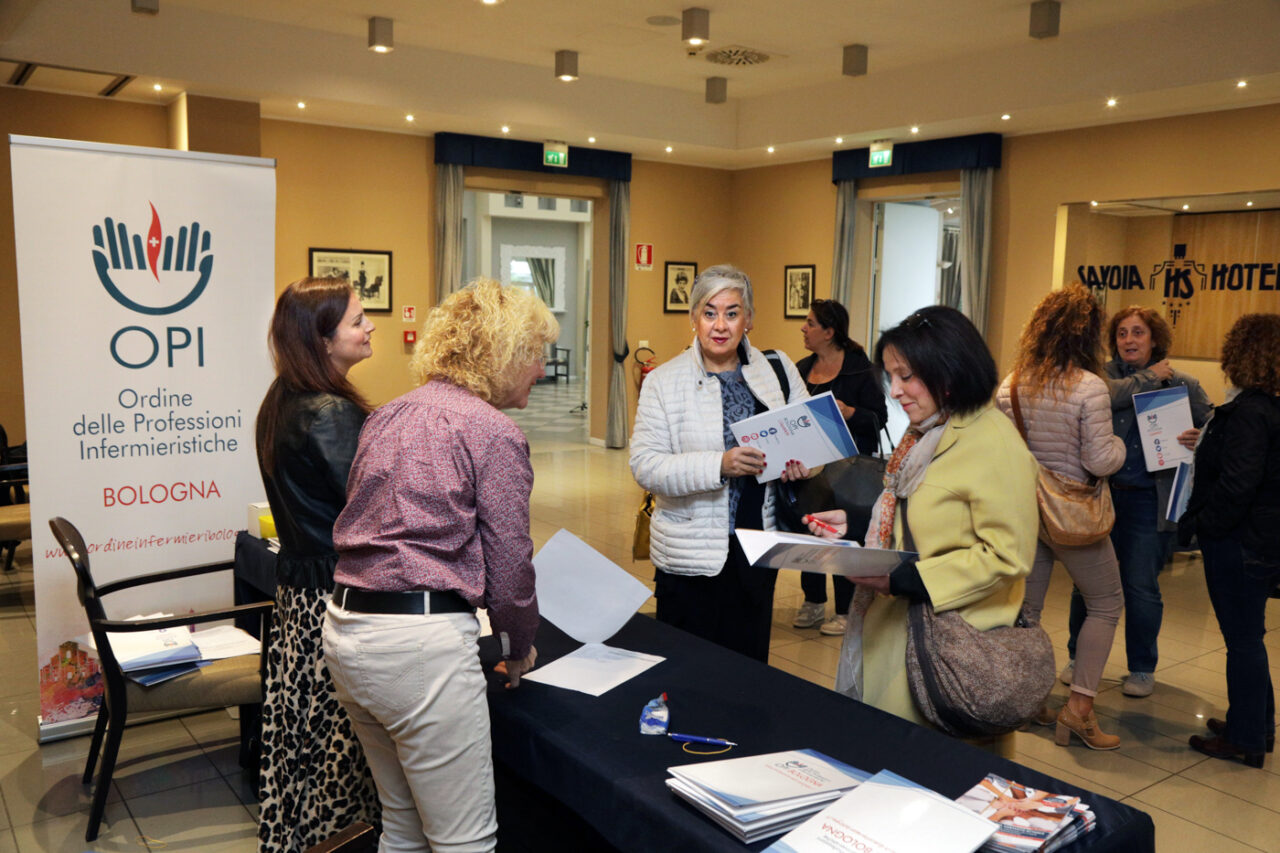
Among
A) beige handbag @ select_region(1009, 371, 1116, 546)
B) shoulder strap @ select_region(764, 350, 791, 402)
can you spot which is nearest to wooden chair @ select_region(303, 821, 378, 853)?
shoulder strap @ select_region(764, 350, 791, 402)

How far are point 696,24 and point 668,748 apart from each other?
20.9ft

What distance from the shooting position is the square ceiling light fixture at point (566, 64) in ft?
27.6

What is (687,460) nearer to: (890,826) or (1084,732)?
(890,826)

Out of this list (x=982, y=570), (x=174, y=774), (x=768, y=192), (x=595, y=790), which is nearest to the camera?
(x=595, y=790)

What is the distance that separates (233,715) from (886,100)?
7840 mm

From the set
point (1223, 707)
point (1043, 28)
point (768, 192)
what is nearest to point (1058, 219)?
point (1043, 28)

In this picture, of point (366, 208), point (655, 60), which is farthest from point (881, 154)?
point (366, 208)

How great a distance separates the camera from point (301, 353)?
2.50 metres

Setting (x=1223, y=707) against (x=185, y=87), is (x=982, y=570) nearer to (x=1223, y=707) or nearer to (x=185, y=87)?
(x=1223, y=707)

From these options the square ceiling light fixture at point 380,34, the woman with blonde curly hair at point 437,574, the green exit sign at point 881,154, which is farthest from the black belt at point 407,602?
the green exit sign at point 881,154

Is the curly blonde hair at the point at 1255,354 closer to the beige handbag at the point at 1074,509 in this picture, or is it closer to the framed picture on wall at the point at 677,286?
the beige handbag at the point at 1074,509

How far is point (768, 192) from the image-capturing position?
12.0 m

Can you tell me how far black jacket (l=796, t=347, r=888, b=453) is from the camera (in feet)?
16.9

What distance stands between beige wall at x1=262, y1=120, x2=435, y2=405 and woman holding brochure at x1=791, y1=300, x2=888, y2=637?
5.19 metres
